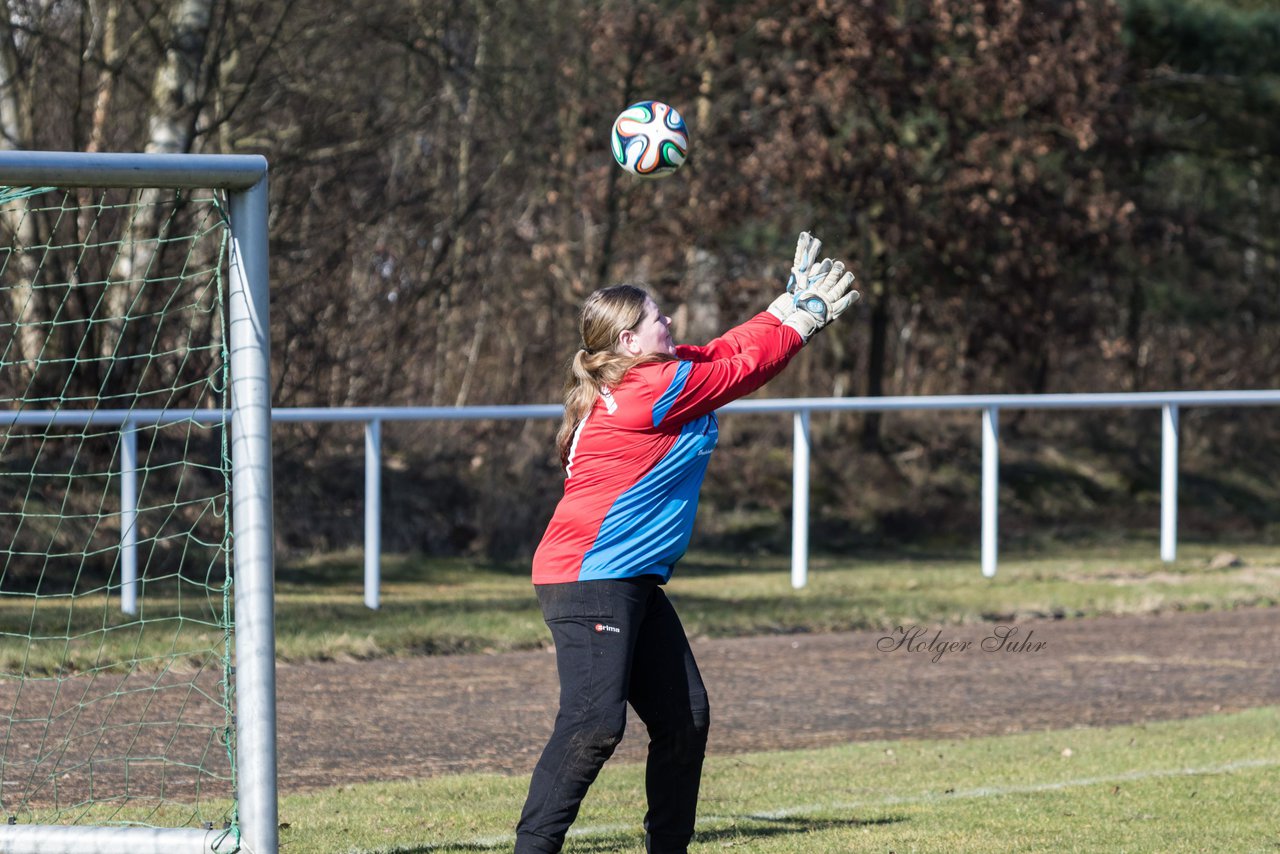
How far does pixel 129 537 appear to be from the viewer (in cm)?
1170

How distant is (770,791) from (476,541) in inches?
345

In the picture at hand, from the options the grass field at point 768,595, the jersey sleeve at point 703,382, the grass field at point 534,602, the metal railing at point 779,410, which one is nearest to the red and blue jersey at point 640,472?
the jersey sleeve at point 703,382

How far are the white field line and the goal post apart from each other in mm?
890

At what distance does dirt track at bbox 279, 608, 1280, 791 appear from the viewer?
23.6 feet

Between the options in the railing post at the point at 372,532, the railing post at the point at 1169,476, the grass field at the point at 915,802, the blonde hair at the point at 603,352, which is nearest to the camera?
the blonde hair at the point at 603,352

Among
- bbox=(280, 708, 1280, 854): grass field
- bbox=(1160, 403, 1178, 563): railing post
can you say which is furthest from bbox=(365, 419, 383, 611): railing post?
bbox=(1160, 403, 1178, 563): railing post

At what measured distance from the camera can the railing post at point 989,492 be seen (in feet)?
39.5

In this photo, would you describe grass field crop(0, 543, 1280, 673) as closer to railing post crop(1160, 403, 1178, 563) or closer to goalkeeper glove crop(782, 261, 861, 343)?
railing post crop(1160, 403, 1178, 563)

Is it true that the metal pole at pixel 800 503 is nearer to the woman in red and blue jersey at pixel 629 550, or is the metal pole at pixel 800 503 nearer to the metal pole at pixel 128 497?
the metal pole at pixel 128 497

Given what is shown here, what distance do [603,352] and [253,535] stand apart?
43.1 inches

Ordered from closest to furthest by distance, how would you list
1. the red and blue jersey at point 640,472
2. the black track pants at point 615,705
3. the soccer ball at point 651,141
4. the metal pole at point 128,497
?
1. the black track pants at point 615,705
2. the red and blue jersey at point 640,472
3. the soccer ball at point 651,141
4. the metal pole at point 128,497

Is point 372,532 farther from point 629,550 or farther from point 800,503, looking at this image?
point 629,550

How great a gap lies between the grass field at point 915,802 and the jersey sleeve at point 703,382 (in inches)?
59.8

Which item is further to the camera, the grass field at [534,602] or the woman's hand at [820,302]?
A: the grass field at [534,602]
